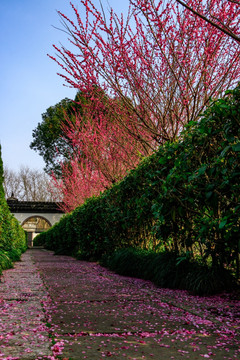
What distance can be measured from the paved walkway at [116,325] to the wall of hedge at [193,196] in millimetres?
609

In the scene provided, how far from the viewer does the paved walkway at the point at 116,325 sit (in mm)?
1874

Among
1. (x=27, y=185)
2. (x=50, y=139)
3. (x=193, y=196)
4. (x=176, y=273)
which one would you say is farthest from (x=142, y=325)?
(x=27, y=185)

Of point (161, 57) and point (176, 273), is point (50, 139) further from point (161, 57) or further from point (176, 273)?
point (176, 273)

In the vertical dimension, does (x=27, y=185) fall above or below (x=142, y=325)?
above

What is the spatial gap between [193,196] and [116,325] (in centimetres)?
165

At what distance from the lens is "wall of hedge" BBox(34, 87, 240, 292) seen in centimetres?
281

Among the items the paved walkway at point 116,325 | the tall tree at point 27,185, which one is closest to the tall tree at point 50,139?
the tall tree at point 27,185

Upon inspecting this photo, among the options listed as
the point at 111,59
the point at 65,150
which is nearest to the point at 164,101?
the point at 111,59

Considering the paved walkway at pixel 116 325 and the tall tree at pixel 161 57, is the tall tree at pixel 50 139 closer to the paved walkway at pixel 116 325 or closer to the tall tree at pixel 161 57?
the tall tree at pixel 161 57

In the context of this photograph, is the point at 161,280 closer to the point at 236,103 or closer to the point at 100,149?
the point at 236,103

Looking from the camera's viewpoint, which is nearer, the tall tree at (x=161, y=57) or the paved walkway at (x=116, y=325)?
the paved walkway at (x=116, y=325)

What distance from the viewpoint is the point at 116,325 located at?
7.98ft

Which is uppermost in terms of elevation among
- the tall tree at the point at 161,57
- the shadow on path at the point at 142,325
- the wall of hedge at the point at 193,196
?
the tall tree at the point at 161,57

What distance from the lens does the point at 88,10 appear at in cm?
509
